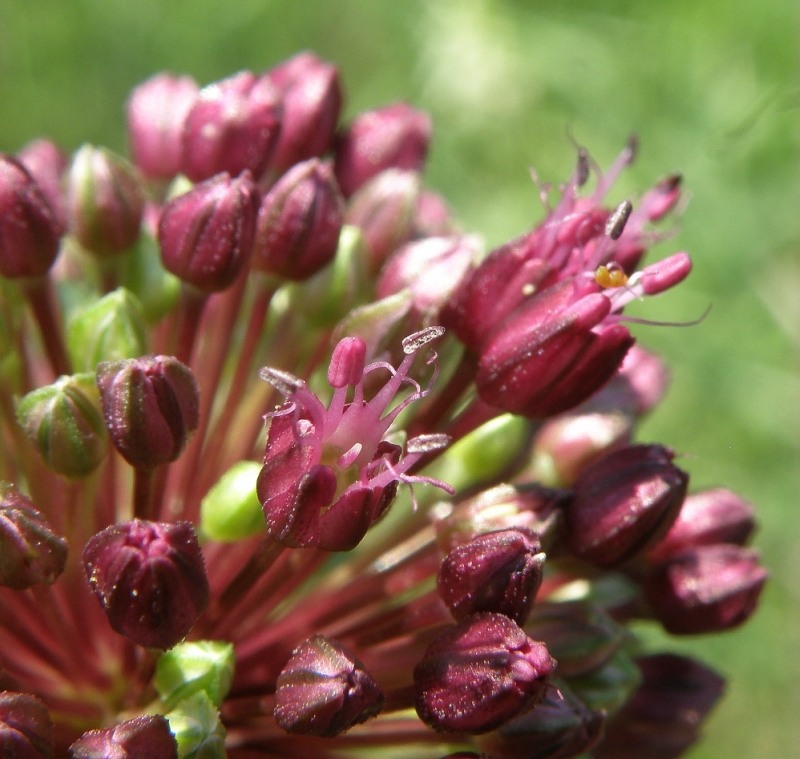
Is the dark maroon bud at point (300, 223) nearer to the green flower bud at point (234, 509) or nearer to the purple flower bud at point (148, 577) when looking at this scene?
the green flower bud at point (234, 509)

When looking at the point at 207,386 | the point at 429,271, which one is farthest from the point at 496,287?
the point at 207,386

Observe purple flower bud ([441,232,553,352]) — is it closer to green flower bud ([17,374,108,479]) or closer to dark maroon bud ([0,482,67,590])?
green flower bud ([17,374,108,479])

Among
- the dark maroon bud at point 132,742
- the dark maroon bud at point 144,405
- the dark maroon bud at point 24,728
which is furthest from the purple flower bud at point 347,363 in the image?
the dark maroon bud at point 24,728

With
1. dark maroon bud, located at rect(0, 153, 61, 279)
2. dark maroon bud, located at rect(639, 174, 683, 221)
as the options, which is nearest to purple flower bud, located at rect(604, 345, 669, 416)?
dark maroon bud, located at rect(639, 174, 683, 221)

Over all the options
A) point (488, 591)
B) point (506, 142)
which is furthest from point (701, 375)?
point (488, 591)

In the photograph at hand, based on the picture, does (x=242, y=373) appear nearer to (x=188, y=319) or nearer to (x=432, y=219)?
(x=188, y=319)

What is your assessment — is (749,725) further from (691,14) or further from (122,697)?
(122,697)
